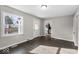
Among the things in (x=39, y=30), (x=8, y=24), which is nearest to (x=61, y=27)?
(x=39, y=30)

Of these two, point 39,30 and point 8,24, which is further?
point 39,30

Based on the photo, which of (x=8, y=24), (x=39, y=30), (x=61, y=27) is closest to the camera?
(x=8, y=24)

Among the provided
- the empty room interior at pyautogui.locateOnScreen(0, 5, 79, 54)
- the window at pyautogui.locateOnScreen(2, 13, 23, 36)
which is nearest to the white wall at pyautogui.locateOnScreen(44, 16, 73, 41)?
the empty room interior at pyautogui.locateOnScreen(0, 5, 79, 54)

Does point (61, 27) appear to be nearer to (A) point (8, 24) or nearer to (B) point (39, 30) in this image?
(B) point (39, 30)

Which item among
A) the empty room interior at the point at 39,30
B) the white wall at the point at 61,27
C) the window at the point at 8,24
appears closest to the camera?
the empty room interior at the point at 39,30

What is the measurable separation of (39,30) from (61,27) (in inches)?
49.4

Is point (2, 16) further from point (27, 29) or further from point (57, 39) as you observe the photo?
point (57, 39)

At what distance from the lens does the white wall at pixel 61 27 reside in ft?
10.4

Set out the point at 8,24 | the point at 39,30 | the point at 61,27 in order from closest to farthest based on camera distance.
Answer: the point at 8,24 < the point at 39,30 < the point at 61,27

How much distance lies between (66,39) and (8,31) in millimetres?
2926

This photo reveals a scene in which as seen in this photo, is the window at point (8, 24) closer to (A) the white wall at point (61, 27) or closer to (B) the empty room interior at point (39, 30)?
(B) the empty room interior at point (39, 30)

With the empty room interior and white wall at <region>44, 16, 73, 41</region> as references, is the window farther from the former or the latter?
white wall at <region>44, 16, 73, 41</region>

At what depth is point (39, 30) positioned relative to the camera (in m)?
3.04

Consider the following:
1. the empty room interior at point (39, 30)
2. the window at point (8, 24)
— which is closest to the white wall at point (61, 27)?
the empty room interior at point (39, 30)
